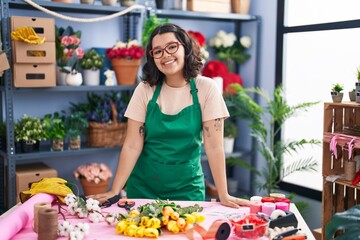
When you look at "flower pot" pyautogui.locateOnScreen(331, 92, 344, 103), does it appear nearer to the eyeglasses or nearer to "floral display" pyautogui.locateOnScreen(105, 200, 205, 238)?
the eyeglasses

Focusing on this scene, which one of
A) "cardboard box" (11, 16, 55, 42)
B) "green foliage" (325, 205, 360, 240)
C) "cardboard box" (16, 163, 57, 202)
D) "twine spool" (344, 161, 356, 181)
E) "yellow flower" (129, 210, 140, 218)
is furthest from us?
"cardboard box" (16, 163, 57, 202)

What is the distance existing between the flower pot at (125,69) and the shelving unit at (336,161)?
1.50m

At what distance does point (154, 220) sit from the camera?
6.00 ft

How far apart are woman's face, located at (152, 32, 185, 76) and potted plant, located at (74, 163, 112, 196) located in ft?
5.30

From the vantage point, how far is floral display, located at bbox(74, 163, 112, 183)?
378 centimetres

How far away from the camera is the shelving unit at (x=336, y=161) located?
3207mm

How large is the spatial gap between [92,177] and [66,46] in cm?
102

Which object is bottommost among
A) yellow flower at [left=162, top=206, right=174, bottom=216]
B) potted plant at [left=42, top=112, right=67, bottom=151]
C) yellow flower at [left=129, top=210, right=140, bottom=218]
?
yellow flower at [left=129, top=210, right=140, bottom=218]

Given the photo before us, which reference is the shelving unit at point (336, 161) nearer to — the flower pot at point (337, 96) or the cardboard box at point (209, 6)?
the flower pot at point (337, 96)

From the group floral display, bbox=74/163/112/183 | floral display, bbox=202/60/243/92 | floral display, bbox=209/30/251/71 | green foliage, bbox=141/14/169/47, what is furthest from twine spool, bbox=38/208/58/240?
floral display, bbox=209/30/251/71

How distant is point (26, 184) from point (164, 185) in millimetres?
1350

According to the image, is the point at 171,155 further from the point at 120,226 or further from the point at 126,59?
the point at 126,59

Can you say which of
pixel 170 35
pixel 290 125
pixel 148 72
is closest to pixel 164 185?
pixel 148 72

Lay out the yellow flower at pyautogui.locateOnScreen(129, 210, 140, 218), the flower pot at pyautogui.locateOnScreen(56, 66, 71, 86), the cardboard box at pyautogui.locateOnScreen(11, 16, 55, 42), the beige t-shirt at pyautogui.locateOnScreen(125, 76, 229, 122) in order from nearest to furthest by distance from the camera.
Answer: the yellow flower at pyautogui.locateOnScreen(129, 210, 140, 218) → the beige t-shirt at pyautogui.locateOnScreen(125, 76, 229, 122) → the cardboard box at pyautogui.locateOnScreen(11, 16, 55, 42) → the flower pot at pyautogui.locateOnScreen(56, 66, 71, 86)
